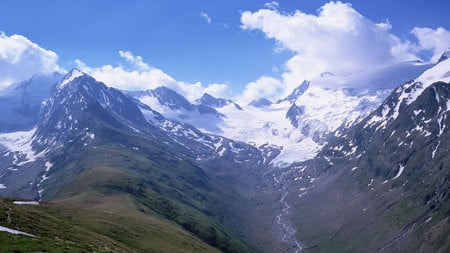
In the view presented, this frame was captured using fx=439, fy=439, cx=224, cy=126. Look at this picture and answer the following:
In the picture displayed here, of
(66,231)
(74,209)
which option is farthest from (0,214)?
(74,209)

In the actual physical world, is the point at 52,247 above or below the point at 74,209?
below

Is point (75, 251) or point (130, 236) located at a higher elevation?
point (130, 236)

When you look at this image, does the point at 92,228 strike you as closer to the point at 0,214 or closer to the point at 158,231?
the point at 158,231

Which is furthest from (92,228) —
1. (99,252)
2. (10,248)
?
(10,248)

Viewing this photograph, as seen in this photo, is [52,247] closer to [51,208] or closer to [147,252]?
[147,252]

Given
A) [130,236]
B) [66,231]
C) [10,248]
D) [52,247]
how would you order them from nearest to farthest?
1. [10,248]
2. [52,247]
3. [66,231]
4. [130,236]

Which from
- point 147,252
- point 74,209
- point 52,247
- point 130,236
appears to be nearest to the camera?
point 52,247

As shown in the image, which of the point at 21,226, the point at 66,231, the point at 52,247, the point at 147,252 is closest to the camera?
the point at 52,247

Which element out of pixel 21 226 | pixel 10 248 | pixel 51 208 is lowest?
pixel 10 248

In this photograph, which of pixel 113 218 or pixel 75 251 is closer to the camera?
pixel 75 251
